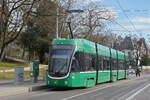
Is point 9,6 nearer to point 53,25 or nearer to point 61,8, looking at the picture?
point 61,8

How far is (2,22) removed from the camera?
30.5m

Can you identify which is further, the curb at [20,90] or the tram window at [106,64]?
the tram window at [106,64]

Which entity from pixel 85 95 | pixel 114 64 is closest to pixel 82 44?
pixel 85 95

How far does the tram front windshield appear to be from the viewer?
1884cm

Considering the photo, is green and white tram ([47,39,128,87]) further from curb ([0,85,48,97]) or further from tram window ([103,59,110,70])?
tram window ([103,59,110,70])

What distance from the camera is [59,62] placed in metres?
19.1

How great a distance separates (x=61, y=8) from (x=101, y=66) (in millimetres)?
12280

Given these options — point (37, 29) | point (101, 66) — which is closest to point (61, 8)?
point (101, 66)

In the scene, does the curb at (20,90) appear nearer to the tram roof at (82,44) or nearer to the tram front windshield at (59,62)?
the tram front windshield at (59,62)

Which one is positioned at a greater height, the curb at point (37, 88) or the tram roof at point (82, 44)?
the tram roof at point (82, 44)

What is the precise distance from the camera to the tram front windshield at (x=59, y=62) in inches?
742

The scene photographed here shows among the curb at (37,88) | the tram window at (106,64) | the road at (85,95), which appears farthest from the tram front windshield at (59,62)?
the tram window at (106,64)

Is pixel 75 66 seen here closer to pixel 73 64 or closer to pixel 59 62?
pixel 73 64

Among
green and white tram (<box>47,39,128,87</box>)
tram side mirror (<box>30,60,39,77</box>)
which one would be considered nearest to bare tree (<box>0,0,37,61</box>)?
tram side mirror (<box>30,60,39,77</box>)
